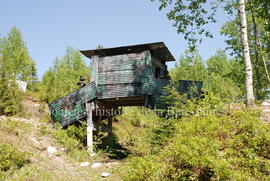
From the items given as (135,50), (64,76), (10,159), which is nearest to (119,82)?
(135,50)

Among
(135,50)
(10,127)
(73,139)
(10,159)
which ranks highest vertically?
(135,50)

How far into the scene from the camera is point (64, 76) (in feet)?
103

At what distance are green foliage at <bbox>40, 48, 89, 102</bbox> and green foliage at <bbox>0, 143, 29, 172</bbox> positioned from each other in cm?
1111

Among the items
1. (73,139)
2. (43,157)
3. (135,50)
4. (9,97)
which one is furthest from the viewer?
(9,97)

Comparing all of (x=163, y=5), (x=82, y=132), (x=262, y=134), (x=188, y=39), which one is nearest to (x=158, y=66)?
(x=188, y=39)

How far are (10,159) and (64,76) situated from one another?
82.0 ft

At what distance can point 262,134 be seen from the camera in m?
5.66

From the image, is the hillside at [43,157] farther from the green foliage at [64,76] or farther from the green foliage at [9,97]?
the green foliage at [64,76]

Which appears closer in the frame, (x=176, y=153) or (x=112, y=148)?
(x=176, y=153)

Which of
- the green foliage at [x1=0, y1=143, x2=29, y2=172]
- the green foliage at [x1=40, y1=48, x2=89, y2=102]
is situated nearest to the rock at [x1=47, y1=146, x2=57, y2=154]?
the green foliage at [x1=0, y1=143, x2=29, y2=172]

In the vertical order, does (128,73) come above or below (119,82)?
above

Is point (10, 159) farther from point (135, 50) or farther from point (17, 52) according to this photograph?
point (17, 52)

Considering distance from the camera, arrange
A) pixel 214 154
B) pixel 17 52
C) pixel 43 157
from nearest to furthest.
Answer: pixel 214 154 < pixel 43 157 < pixel 17 52

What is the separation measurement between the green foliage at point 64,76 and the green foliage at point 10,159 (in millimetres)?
11110
